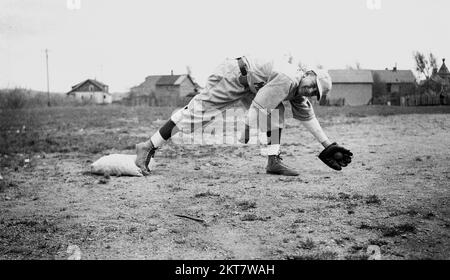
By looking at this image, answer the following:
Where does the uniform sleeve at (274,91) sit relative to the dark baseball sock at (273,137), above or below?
above

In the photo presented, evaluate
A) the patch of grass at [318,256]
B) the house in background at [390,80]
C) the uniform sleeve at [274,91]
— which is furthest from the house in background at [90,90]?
the patch of grass at [318,256]

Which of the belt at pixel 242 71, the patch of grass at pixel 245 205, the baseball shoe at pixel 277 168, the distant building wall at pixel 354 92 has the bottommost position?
the patch of grass at pixel 245 205

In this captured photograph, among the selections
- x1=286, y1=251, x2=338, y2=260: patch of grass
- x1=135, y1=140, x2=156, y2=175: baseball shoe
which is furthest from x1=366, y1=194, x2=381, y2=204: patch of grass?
x1=135, y1=140, x2=156, y2=175: baseball shoe

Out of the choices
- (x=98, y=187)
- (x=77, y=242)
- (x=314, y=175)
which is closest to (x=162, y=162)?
(x=98, y=187)

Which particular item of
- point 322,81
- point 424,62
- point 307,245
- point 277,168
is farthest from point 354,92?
point 307,245

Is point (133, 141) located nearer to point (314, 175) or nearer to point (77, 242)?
point (314, 175)

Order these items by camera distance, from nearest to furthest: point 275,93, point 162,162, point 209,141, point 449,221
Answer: point 449,221
point 275,93
point 162,162
point 209,141

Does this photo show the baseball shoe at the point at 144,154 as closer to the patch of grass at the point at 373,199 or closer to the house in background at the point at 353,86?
the patch of grass at the point at 373,199

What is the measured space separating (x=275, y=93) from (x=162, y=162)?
2.33 meters

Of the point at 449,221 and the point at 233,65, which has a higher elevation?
the point at 233,65

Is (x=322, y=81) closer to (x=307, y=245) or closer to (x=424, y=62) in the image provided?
(x=307, y=245)

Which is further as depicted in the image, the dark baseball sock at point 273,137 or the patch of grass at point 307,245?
the dark baseball sock at point 273,137

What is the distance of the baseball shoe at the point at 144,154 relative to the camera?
15.8ft
